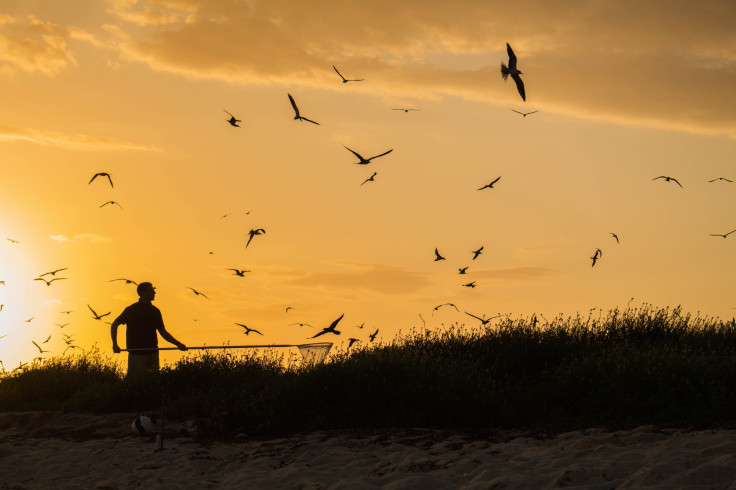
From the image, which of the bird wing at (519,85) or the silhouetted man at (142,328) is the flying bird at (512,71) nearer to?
the bird wing at (519,85)

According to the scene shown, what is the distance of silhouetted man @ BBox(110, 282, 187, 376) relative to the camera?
1498 centimetres

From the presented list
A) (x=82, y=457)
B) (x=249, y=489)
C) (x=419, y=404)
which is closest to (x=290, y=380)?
(x=419, y=404)

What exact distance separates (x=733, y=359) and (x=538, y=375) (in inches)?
151

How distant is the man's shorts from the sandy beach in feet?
7.07

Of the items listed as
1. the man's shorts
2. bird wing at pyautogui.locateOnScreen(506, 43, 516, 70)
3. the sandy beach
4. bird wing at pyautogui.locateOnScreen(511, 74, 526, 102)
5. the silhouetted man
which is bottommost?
the sandy beach

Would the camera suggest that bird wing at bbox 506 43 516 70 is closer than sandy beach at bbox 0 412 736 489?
No

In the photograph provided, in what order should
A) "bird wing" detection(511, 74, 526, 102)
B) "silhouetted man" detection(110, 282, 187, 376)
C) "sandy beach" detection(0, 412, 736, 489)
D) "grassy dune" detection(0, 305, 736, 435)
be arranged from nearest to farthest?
"sandy beach" detection(0, 412, 736, 489) → "bird wing" detection(511, 74, 526, 102) → "grassy dune" detection(0, 305, 736, 435) → "silhouetted man" detection(110, 282, 187, 376)

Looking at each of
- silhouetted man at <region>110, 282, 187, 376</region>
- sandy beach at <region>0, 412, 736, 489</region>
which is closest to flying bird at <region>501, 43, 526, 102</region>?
sandy beach at <region>0, 412, 736, 489</region>

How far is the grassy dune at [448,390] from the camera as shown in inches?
491

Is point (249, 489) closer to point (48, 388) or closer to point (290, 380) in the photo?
point (290, 380)

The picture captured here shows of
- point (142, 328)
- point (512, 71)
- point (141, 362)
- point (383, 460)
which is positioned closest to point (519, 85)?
point (512, 71)

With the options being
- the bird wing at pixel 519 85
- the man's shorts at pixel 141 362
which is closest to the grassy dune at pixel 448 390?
the man's shorts at pixel 141 362

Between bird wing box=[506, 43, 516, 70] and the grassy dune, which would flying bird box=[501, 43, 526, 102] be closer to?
bird wing box=[506, 43, 516, 70]

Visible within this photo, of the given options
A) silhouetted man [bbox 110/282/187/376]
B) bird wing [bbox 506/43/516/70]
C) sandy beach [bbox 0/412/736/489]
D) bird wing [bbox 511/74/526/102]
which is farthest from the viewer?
silhouetted man [bbox 110/282/187/376]
